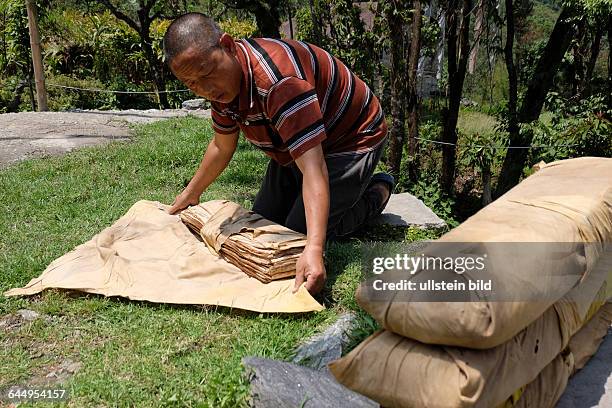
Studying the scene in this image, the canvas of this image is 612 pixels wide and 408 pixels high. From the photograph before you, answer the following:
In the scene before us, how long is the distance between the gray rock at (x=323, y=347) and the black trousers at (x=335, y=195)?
39.6 inches

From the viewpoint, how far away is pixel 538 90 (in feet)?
25.2

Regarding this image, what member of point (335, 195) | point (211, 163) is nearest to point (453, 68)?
point (335, 195)

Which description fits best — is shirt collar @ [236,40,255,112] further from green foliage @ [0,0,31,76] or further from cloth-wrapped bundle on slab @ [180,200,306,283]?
green foliage @ [0,0,31,76]

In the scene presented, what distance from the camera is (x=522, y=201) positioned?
2.29 metres

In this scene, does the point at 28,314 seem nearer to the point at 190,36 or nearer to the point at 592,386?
the point at 190,36

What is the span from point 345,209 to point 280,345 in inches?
51.0

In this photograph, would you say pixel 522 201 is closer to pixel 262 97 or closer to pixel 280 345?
pixel 280 345

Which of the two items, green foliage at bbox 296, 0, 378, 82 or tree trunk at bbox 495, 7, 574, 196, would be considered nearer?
tree trunk at bbox 495, 7, 574, 196

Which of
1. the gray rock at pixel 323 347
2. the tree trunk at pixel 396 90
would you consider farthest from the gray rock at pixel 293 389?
the tree trunk at pixel 396 90

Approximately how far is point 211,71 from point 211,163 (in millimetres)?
1012

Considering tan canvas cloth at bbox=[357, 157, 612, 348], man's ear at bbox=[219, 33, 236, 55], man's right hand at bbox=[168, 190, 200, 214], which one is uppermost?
man's ear at bbox=[219, 33, 236, 55]

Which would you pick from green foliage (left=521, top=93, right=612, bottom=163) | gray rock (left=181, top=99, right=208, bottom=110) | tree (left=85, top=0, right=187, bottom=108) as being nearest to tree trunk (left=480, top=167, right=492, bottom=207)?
green foliage (left=521, top=93, right=612, bottom=163)

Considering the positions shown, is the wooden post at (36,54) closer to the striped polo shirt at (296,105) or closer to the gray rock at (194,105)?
the gray rock at (194,105)

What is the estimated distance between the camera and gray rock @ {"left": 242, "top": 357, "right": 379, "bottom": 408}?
221cm
